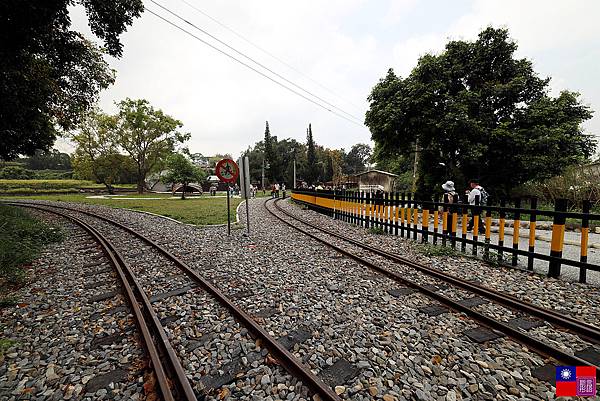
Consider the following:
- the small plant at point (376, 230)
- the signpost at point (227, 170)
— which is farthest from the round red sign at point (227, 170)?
the small plant at point (376, 230)

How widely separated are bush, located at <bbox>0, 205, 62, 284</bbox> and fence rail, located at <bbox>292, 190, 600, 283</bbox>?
848 centimetres

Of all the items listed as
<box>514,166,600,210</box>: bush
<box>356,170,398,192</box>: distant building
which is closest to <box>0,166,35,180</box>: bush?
<box>356,170,398,192</box>: distant building

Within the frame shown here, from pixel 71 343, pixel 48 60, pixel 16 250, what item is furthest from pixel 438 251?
pixel 48 60

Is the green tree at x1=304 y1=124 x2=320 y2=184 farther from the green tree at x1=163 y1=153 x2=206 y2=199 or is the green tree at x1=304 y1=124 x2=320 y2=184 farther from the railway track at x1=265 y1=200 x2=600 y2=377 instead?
the railway track at x1=265 y1=200 x2=600 y2=377

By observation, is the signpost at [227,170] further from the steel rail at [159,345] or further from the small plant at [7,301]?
the small plant at [7,301]

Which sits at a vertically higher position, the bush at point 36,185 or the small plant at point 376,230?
the bush at point 36,185

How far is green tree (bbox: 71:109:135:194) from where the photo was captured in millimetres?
35406

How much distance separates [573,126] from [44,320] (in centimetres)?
1914

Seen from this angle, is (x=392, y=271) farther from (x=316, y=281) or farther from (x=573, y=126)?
(x=573, y=126)

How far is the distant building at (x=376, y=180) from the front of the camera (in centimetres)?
3828

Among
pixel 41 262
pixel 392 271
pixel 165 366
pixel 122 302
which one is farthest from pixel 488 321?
pixel 41 262

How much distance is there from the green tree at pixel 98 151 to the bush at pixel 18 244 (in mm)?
32458

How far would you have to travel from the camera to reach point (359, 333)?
303cm

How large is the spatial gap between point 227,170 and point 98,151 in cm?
3810
